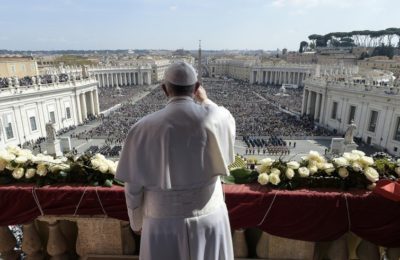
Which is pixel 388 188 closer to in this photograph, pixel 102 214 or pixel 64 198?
pixel 102 214

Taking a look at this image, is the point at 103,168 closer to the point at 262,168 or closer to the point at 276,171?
the point at 262,168

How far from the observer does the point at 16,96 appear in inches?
1224

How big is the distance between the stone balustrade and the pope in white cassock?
48.0 inches

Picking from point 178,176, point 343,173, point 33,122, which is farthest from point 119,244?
point 33,122

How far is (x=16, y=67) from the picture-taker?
166ft

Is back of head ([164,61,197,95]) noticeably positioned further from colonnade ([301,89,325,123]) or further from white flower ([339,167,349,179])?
colonnade ([301,89,325,123])

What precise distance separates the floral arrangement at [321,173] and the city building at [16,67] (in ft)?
184

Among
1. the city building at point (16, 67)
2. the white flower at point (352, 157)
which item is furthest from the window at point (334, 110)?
the city building at point (16, 67)

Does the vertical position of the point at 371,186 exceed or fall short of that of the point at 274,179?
it falls short

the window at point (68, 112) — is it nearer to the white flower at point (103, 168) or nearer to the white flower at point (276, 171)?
the white flower at point (103, 168)

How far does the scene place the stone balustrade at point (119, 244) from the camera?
3.67 m

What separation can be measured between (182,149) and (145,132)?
348 millimetres

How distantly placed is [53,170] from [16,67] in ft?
190

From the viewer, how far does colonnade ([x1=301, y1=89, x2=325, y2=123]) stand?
42.5m
